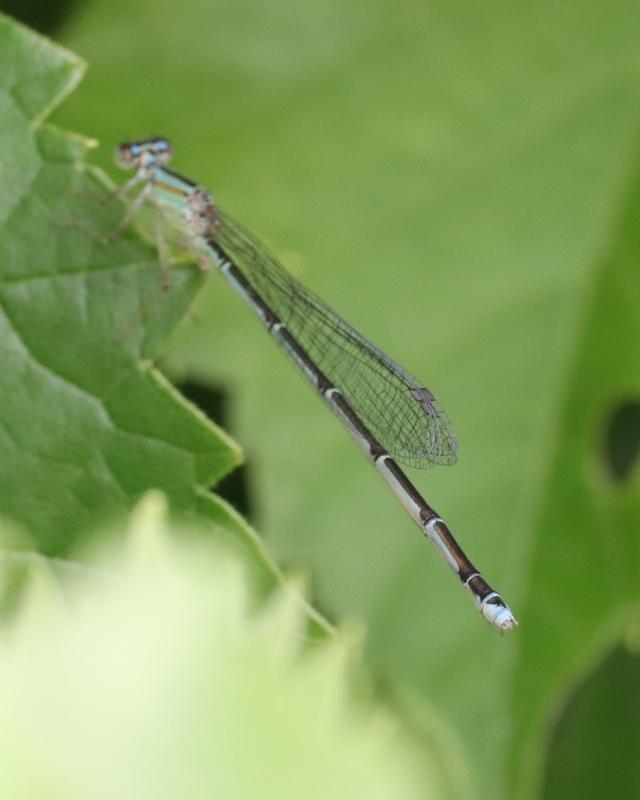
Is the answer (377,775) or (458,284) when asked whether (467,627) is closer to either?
(458,284)

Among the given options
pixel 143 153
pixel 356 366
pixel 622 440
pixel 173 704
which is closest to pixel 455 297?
pixel 356 366

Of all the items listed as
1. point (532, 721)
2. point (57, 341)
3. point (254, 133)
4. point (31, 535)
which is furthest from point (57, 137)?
point (532, 721)

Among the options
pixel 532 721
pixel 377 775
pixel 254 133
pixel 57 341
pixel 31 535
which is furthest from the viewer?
pixel 254 133

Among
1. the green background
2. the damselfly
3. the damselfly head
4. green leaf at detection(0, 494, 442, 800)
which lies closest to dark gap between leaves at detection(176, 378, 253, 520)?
the green background

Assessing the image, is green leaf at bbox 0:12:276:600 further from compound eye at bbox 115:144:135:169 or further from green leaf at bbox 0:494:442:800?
green leaf at bbox 0:494:442:800

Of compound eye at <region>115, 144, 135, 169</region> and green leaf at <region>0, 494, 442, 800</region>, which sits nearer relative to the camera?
green leaf at <region>0, 494, 442, 800</region>
